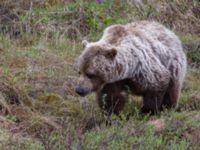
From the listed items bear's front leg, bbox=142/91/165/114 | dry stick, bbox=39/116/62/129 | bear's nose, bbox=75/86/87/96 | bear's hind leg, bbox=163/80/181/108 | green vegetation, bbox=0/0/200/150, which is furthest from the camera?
bear's hind leg, bbox=163/80/181/108

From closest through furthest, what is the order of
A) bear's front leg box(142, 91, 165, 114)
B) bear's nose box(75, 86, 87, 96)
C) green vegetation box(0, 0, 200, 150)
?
green vegetation box(0, 0, 200, 150) → bear's nose box(75, 86, 87, 96) → bear's front leg box(142, 91, 165, 114)

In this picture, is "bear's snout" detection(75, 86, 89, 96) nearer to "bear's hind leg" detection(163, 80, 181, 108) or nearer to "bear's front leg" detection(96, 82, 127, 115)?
"bear's front leg" detection(96, 82, 127, 115)

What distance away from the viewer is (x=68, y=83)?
8.47 m

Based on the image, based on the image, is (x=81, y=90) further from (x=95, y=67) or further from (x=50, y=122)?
(x=50, y=122)

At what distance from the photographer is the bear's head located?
6.90 metres

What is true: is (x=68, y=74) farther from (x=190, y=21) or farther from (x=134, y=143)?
(x=190, y=21)

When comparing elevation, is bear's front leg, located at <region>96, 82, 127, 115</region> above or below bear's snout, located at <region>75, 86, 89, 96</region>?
below

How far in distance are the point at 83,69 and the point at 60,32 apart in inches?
150

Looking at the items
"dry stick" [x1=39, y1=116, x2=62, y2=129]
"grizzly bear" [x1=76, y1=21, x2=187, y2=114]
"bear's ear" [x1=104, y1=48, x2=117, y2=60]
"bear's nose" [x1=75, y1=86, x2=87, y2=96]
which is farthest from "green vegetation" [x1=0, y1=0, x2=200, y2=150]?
"bear's ear" [x1=104, y1=48, x2=117, y2=60]

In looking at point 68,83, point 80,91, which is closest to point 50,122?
point 80,91

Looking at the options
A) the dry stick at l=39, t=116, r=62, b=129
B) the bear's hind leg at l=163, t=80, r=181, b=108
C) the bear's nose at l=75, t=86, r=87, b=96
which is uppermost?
the bear's nose at l=75, t=86, r=87, b=96

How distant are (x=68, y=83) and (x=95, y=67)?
5.31ft

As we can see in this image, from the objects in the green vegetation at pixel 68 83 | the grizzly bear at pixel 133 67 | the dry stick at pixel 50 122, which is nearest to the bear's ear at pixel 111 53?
the grizzly bear at pixel 133 67

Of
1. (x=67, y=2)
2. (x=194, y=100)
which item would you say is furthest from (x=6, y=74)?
(x=67, y=2)
